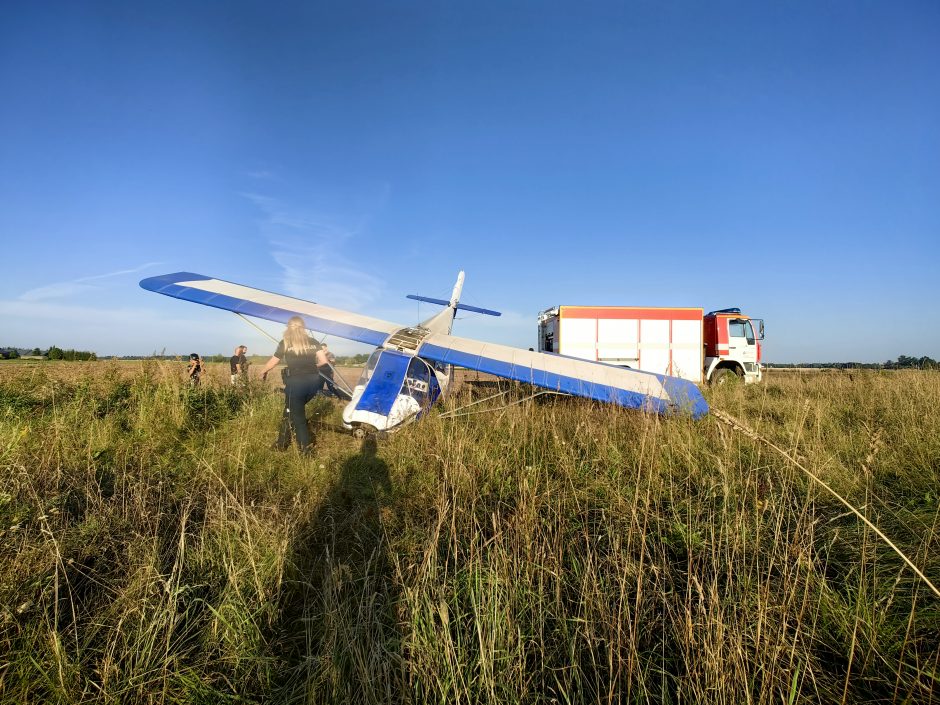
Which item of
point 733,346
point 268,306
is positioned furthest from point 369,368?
point 733,346

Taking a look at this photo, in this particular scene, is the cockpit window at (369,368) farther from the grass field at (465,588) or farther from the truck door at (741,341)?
the truck door at (741,341)

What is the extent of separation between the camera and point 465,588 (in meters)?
2.05

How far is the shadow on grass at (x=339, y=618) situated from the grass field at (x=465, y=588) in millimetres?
15


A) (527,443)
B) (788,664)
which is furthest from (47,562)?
(527,443)

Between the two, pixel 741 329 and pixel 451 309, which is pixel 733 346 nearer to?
pixel 741 329

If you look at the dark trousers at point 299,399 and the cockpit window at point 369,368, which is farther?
the cockpit window at point 369,368

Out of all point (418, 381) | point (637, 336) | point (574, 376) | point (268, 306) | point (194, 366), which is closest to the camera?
point (574, 376)

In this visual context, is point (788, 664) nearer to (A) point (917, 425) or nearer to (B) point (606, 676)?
(B) point (606, 676)

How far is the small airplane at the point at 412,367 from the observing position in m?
5.98

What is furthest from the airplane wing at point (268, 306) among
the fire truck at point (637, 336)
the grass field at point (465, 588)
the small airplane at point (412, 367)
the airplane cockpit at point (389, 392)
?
the fire truck at point (637, 336)

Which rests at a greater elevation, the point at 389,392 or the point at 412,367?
the point at 412,367

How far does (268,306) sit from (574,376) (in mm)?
6086

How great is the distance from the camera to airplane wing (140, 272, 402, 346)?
7.82 meters

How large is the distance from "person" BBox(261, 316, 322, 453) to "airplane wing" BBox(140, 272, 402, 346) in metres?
1.33
